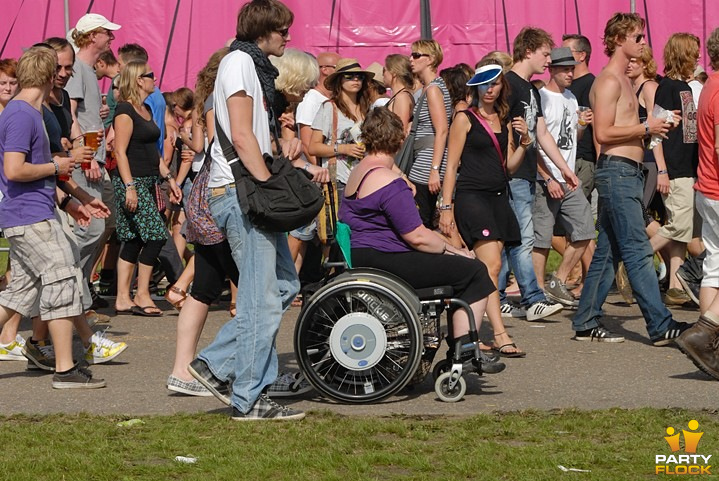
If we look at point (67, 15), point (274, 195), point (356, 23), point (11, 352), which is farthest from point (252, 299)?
point (67, 15)

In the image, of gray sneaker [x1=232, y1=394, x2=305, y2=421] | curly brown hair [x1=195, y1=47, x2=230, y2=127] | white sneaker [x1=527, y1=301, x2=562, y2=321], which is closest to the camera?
gray sneaker [x1=232, y1=394, x2=305, y2=421]

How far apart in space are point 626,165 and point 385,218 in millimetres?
2255

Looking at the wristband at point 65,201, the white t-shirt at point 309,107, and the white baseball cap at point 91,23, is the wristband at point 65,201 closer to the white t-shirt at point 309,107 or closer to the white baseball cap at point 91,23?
the white baseball cap at point 91,23

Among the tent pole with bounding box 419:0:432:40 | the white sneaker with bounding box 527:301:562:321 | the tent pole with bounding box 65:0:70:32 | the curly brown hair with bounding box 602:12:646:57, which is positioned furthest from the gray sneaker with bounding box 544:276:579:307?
the tent pole with bounding box 65:0:70:32

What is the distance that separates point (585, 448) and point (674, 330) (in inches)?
125

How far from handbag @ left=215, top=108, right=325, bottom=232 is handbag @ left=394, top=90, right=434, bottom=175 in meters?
4.00

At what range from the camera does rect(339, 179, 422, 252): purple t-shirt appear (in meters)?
7.21

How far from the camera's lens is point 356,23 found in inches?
656

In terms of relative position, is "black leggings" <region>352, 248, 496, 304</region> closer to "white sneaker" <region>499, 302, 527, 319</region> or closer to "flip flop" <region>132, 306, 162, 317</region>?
"white sneaker" <region>499, 302, 527, 319</region>

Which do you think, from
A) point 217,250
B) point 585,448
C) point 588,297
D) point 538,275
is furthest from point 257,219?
point 538,275

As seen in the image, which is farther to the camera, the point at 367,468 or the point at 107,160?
the point at 107,160

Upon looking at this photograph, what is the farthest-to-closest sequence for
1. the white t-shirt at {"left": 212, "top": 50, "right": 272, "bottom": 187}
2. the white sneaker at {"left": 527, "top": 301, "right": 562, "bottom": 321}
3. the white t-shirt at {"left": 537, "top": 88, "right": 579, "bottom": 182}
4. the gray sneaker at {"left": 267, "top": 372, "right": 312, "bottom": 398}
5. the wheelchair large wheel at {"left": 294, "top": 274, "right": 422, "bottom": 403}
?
the white t-shirt at {"left": 537, "top": 88, "right": 579, "bottom": 182} → the white sneaker at {"left": 527, "top": 301, "right": 562, "bottom": 321} → the gray sneaker at {"left": 267, "top": 372, "right": 312, "bottom": 398} → the wheelchair large wheel at {"left": 294, "top": 274, "right": 422, "bottom": 403} → the white t-shirt at {"left": 212, "top": 50, "right": 272, "bottom": 187}

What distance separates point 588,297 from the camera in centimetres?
913

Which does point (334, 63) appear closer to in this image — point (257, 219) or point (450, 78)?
point (450, 78)
